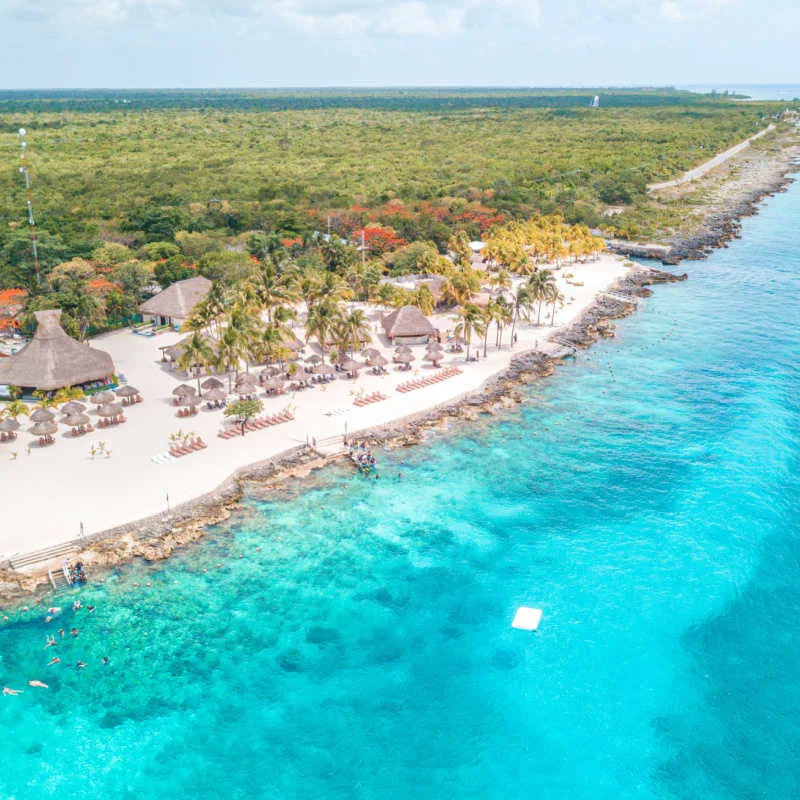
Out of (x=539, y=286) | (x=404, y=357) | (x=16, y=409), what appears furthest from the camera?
(x=539, y=286)

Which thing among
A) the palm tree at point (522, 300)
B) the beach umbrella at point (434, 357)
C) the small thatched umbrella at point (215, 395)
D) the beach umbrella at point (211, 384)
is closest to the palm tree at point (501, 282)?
the palm tree at point (522, 300)

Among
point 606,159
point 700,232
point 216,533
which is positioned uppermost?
point 606,159

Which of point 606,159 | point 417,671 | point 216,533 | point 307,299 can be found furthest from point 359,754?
point 606,159

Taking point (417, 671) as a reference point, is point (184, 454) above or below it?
above

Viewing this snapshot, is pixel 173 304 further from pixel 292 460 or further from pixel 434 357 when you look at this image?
pixel 292 460

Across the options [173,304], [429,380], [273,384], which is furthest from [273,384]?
[173,304]

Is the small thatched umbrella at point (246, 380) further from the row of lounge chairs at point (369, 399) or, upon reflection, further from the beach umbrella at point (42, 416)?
the beach umbrella at point (42, 416)

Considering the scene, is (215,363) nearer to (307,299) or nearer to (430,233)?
(307,299)

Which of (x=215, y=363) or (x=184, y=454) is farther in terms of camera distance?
(x=215, y=363)
